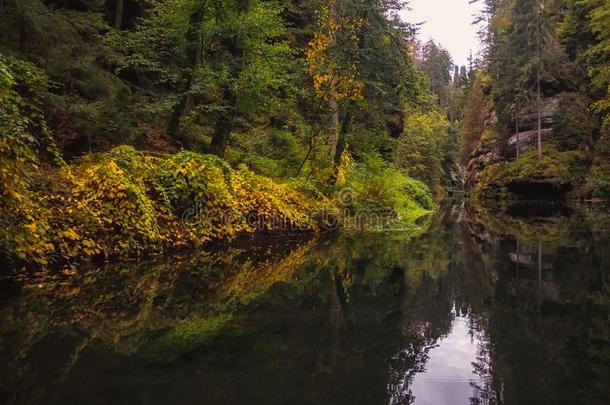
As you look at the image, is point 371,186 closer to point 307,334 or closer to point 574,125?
point 307,334

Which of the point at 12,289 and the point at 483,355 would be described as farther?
the point at 12,289

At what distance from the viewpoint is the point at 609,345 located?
13.8 feet

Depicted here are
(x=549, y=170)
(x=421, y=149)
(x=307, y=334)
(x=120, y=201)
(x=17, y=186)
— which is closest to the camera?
(x=307, y=334)

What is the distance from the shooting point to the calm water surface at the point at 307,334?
3.36 meters

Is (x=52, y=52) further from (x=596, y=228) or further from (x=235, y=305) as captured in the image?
(x=596, y=228)

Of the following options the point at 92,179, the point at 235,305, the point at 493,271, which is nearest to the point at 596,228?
the point at 493,271

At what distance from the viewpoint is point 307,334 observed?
4.57 meters

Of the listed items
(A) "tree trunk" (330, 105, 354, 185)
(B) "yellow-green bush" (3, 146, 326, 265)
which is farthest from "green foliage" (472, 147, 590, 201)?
(B) "yellow-green bush" (3, 146, 326, 265)

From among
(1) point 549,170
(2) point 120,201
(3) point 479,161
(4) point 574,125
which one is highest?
(4) point 574,125

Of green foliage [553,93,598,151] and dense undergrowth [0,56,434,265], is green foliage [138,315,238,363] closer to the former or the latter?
dense undergrowth [0,56,434,265]

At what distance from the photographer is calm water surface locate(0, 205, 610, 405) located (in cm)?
336

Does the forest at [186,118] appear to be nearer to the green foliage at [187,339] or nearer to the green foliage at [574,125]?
the green foliage at [187,339]

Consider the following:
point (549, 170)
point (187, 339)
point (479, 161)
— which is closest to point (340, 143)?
point (187, 339)

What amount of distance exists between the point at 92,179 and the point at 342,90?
9.08m
